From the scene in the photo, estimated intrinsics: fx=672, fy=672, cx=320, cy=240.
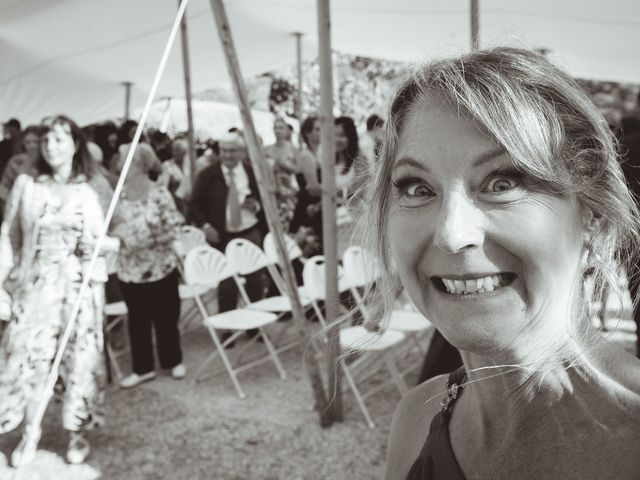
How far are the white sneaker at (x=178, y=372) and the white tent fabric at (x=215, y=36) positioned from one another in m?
3.63

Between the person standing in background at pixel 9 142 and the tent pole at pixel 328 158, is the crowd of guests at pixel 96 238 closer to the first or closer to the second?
the person standing in background at pixel 9 142

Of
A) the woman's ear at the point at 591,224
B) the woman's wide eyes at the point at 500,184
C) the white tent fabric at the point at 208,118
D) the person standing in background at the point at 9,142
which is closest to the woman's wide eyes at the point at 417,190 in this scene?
the woman's wide eyes at the point at 500,184

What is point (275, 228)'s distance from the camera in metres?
4.27

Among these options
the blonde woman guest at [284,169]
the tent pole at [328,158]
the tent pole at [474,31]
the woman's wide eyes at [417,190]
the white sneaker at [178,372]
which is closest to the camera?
the woman's wide eyes at [417,190]

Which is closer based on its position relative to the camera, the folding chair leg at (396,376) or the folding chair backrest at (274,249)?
the folding chair leg at (396,376)

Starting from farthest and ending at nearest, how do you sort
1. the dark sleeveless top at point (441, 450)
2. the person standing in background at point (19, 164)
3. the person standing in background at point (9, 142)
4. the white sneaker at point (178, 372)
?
the person standing in background at point (9, 142)
the person standing in background at point (19, 164)
the white sneaker at point (178, 372)
the dark sleeveless top at point (441, 450)

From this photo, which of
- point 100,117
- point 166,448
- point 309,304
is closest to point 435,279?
point 166,448

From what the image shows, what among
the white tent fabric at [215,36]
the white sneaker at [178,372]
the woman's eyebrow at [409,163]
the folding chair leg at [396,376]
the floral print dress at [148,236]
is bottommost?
the white sneaker at [178,372]

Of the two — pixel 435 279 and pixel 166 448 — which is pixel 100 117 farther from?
pixel 435 279

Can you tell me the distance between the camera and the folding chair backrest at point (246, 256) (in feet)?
19.3

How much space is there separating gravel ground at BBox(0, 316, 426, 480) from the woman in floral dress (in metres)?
0.31

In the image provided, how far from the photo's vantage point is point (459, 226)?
3.04 feet

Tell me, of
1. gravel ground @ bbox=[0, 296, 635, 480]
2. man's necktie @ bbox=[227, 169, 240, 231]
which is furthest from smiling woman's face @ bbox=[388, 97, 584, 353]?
man's necktie @ bbox=[227, 169, 240, 231]

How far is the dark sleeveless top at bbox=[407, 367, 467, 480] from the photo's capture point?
3.84ft
